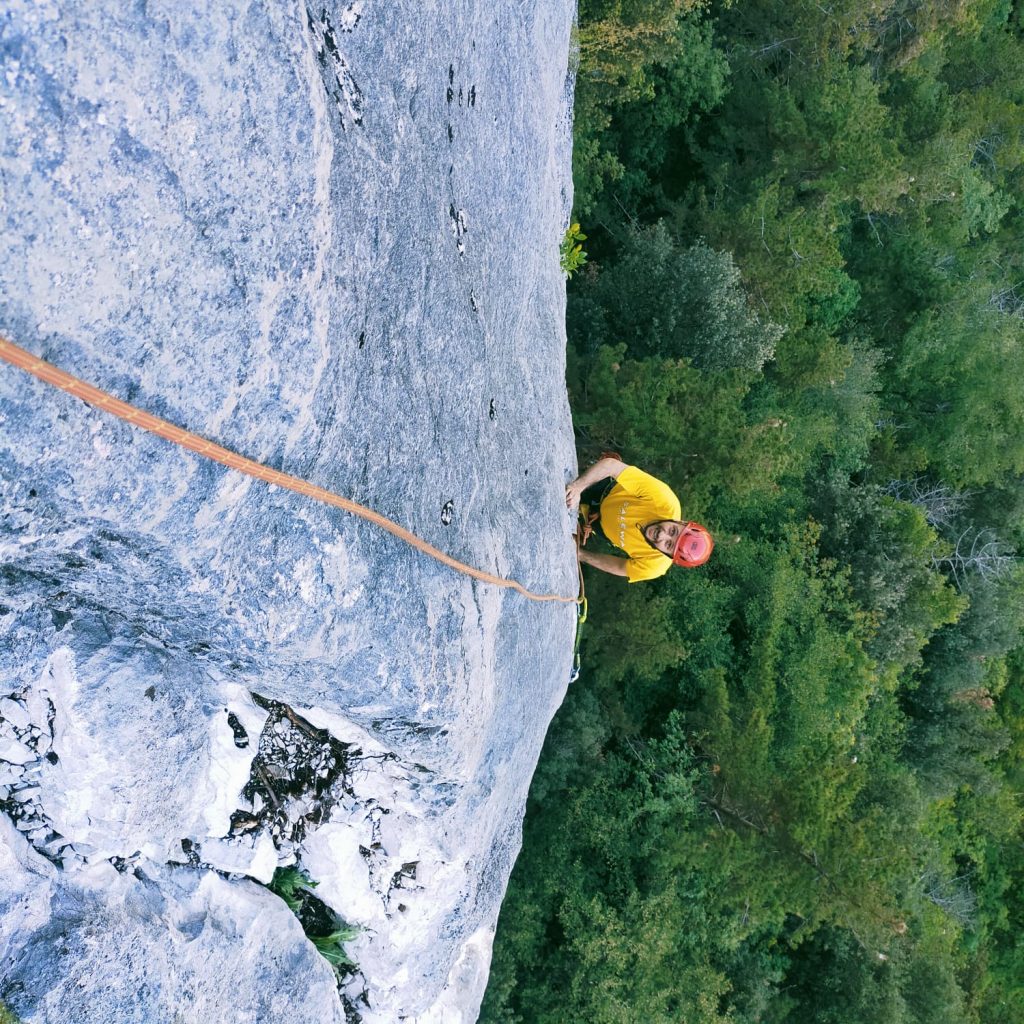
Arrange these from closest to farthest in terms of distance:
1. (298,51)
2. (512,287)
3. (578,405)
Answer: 1. (298,51)
2. (512,287)
3. (578,405)

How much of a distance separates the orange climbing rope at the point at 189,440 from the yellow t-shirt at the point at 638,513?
105 inches

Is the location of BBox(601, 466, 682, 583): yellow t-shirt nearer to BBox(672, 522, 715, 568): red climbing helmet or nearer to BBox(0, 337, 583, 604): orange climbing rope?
BBox(672, 522, 715, 568): red climbing helmet

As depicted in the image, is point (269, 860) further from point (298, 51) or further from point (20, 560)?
point (298, 51)

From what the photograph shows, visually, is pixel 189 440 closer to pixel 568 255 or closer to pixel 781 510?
pixel 568 255

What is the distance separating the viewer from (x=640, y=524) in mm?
5957

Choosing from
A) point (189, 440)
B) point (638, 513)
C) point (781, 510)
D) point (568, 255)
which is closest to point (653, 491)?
point (638, 513)

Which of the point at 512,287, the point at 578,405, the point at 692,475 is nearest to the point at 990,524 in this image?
the point at 692,475

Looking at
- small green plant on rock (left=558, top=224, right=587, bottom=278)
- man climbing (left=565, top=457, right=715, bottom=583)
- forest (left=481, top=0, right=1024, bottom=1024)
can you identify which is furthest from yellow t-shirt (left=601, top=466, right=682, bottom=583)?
forest (left=481, top=0, right=1024, bottom=1024)

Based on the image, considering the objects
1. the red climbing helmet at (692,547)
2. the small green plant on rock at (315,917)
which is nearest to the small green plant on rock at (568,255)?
the red climbing helmet at (692,547)

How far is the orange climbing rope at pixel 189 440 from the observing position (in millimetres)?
2068

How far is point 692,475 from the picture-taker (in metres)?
8.58

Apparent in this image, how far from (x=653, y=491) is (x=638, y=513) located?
23cm

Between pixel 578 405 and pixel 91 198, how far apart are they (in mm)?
6624

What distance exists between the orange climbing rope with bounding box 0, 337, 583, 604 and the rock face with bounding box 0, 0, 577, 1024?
6 centimetres
